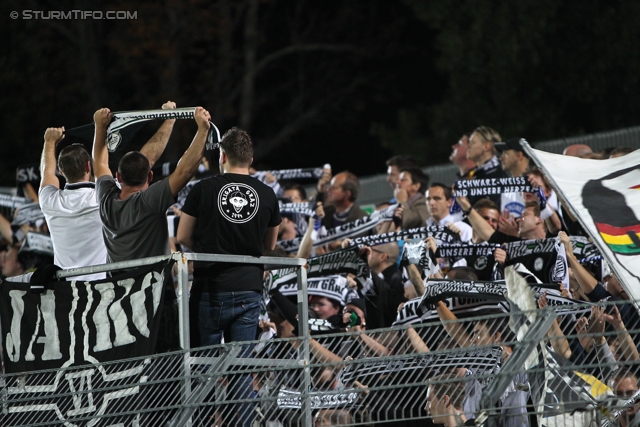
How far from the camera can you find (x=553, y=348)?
5.86m

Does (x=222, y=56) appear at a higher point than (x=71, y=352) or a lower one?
higher

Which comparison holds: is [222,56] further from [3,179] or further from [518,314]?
[518,314]

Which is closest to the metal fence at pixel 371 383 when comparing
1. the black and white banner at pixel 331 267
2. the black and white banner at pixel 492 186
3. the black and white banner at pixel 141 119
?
the black and white banner at pixel 141 119

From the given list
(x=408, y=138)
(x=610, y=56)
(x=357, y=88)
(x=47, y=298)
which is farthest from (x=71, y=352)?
(x=357, y=88)

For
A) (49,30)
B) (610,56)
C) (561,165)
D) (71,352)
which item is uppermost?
(49,30)

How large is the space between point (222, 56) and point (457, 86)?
6842 mm

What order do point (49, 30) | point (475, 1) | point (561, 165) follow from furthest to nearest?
point (49, 30) → point (475, 1) → point (561, 165)

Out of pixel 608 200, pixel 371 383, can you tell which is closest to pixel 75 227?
pixel 371 383

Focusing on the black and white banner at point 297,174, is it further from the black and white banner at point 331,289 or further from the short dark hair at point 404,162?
the black and white banner at point 331,289

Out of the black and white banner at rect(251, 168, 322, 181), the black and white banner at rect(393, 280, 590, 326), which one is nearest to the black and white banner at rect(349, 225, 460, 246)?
the black and white banner at rect(393, 280, 590, 326)

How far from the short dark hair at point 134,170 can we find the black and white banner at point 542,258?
9.56ft

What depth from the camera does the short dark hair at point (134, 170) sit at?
7387 millimetres

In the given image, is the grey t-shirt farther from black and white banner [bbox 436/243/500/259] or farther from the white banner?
black and white banner [bbox 436/243/500/259]

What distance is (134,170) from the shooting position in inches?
291
